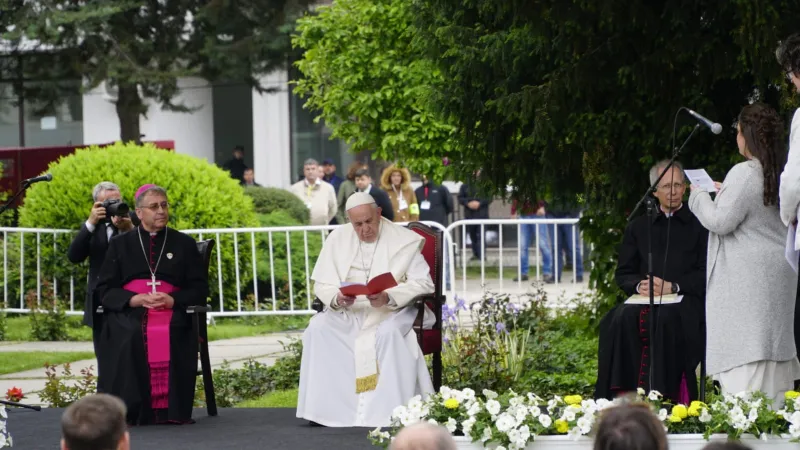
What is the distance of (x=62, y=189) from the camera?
15273mm

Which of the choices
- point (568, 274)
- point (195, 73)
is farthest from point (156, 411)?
point (195, 73)

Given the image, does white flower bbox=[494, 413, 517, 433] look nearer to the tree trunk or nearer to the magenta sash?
the magenta sash

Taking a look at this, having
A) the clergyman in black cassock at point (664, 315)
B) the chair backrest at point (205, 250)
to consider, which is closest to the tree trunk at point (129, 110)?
the chair backrest at point (205, 250)

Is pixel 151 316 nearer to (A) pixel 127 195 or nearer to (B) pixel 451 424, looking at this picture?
(B) pixel 451 424

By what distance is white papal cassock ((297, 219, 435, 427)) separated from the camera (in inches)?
357

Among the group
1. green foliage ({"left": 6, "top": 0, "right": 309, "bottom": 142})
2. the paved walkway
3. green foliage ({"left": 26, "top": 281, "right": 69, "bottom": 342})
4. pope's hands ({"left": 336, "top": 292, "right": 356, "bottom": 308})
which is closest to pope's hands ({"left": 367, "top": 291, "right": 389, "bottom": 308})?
pope's hands ({"left": 336, "top": 292, "right": 356, "bottom": 308})

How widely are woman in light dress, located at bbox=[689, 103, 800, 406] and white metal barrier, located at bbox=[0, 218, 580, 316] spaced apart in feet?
24.3

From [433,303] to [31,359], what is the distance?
5013 millimetres

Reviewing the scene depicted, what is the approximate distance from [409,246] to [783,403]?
3087 millimetres

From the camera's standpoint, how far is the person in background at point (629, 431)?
376cm

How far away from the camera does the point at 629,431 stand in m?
3.79

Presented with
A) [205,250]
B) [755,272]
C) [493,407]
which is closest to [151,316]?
[205,250]

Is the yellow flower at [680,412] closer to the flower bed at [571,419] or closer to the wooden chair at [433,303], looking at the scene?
the flower bed at [571,419]

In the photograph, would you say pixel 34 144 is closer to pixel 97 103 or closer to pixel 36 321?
pixel 97 103
